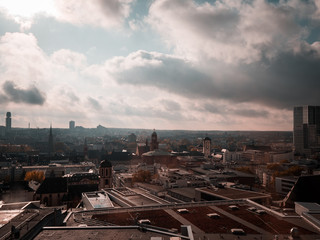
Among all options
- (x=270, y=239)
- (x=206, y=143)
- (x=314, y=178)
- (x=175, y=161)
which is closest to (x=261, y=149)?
(x=206, y=143)

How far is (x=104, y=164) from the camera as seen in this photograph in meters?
63.7

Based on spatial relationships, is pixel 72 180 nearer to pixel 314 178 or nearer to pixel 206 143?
pixel 314 178

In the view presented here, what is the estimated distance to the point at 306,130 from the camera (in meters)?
176

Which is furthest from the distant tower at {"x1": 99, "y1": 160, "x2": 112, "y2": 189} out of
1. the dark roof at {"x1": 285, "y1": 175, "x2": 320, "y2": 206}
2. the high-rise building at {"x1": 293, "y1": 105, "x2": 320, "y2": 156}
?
the high-rise building at {"x1": 293, "y1": 105, "x2": 320, "y2": 156}

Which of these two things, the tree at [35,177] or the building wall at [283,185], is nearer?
the building wall at [283,185]

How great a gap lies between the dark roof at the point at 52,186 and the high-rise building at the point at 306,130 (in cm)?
14656

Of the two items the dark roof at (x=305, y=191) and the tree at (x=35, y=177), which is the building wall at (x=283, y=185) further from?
the tree at (x=35, y=177)

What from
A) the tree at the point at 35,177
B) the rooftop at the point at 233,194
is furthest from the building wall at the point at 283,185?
the tree at the point at 35,177

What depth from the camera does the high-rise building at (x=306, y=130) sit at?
565 feet

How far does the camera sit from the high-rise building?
565 feet

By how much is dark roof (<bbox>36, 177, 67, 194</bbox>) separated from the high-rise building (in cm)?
14656

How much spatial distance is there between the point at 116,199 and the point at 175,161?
85.3 meters

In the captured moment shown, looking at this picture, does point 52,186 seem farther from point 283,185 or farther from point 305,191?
point 283,185

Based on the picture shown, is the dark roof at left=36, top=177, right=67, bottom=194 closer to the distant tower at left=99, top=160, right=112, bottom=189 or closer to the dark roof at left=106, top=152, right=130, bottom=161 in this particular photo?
the distant tower at left=99, top=160, right=112, bottom=189
